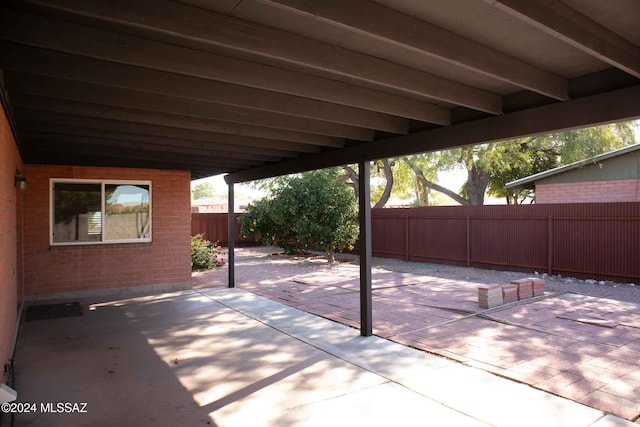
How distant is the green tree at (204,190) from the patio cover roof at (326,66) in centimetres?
7775

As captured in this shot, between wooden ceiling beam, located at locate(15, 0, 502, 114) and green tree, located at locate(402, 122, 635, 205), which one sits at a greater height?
green tree, located at locate(402, 122, 635, 205)

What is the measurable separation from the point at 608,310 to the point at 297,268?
8654mm

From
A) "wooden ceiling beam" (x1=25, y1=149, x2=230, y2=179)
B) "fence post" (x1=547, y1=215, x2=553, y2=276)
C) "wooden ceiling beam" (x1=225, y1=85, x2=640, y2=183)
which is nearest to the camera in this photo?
"wooden ceiling beam" (x1=225, y1=85, x2=640, y2=183)

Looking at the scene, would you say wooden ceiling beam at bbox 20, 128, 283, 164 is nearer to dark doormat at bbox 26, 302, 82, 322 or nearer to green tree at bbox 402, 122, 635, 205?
dark doormat at bbox 26, 302, 82, 322

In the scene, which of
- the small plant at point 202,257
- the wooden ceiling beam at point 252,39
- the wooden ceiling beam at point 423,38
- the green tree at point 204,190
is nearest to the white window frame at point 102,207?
the small plant at point 202,257

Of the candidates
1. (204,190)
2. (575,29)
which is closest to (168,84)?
(575,29)

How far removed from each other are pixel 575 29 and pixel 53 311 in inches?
332

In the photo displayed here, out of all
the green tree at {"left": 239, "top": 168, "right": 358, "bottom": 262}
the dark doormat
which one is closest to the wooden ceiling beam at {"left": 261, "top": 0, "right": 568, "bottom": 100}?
the dark doormat

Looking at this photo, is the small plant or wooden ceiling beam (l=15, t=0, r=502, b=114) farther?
the small plant

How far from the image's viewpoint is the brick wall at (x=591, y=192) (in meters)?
13.3

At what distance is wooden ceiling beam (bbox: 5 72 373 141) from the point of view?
12.3ft

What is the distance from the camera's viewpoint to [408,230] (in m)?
15.8

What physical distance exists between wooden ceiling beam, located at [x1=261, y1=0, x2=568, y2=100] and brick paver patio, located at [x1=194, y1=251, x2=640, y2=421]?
2.80m

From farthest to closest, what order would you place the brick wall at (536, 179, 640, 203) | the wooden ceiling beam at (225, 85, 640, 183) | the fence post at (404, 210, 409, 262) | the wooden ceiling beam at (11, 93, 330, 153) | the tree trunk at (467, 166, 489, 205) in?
the tree trunk at (467, 166, 489, 205) < the fence post at (404, 210, 409, 262) < the brick wall at (536, 179, 640, 203) < the wooden ceiling beam at (11, 93, 330, 153) < the wooden ceiling beam at (225, 85, 640, 183)
